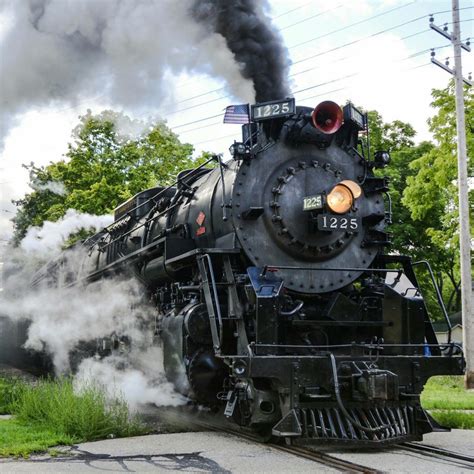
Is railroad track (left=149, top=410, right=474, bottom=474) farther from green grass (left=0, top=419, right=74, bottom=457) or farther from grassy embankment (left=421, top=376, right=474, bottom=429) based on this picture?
green grass (left=0, top=419, right=74, bottom=457)

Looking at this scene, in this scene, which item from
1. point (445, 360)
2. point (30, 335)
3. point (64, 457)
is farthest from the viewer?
point (30, 335)

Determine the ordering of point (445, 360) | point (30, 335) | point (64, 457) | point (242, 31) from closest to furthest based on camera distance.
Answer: point (64, 457) < point (445, 360) < point (242, 31) < point (30, 335)

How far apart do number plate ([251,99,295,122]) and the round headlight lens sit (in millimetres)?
998

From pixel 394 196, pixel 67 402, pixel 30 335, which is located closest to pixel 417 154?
pixel 394 196

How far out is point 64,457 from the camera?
6.21 metres

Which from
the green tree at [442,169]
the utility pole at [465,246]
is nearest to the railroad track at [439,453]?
the utility pole at [465,246]

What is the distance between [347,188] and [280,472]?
3.26 meters

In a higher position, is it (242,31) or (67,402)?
(242,31)

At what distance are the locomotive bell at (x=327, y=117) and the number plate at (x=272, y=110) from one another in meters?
0.33

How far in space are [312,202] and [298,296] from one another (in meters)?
1.06

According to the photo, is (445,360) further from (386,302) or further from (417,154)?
(417,154)

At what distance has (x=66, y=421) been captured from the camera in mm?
7324

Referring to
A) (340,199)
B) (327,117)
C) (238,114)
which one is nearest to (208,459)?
(340,199)

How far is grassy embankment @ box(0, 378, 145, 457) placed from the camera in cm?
696
